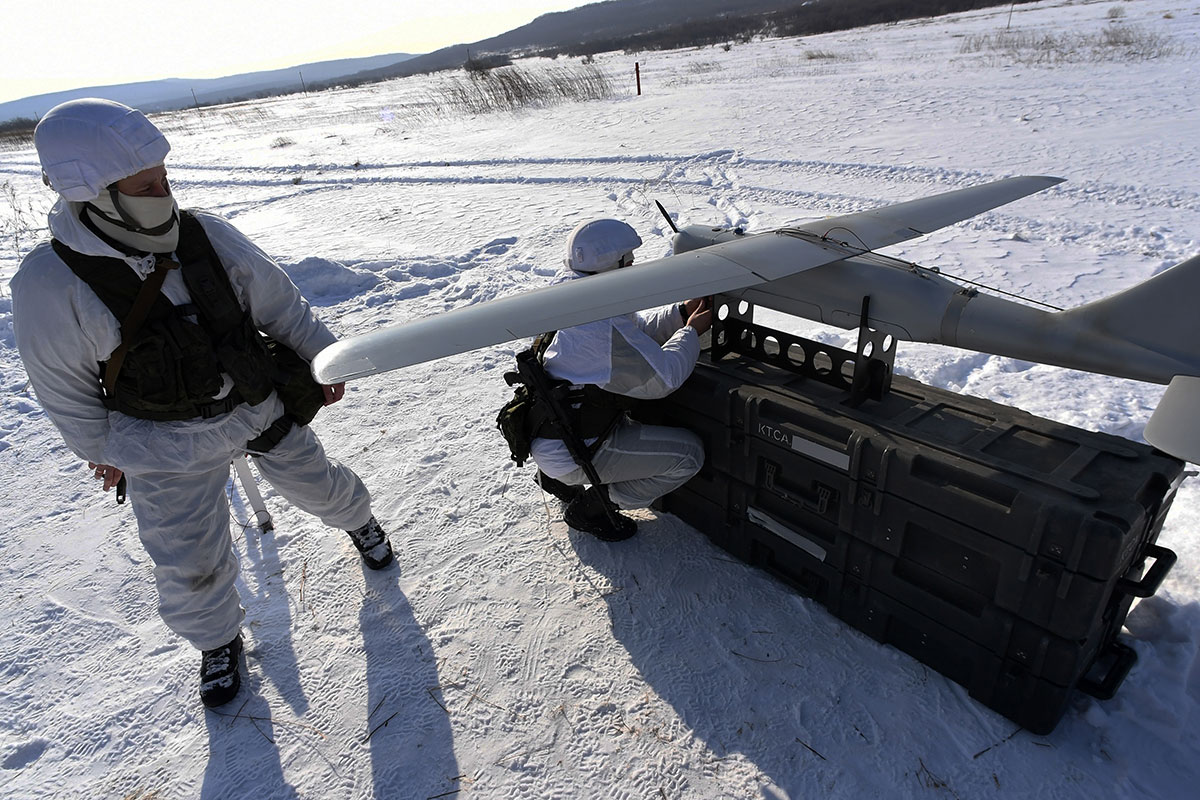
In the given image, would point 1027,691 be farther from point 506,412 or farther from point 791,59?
point 791,59

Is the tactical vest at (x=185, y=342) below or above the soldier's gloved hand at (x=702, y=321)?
above

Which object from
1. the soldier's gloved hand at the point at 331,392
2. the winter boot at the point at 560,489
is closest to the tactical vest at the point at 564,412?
the winter boot at the point at 560,489

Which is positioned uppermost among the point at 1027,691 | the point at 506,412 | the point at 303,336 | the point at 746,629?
the point at 303,336

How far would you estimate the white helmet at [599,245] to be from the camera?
10.7ft

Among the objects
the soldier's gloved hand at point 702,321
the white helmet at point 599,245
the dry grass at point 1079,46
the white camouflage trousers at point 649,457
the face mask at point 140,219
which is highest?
the face mask at point 140,219

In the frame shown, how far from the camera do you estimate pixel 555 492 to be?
147 inches

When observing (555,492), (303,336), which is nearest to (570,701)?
(555,492)

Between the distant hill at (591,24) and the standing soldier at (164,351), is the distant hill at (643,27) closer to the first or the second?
the distant hill at (591,24)

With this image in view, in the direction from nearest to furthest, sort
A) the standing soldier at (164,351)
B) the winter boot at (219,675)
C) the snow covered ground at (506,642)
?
the standing soldier at (164,351) < the snow covered ground at (506,642) < the winter boot at (219,675)

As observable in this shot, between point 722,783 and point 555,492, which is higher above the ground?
point 555,492

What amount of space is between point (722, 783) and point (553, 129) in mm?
16088

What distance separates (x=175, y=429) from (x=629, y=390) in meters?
2.04

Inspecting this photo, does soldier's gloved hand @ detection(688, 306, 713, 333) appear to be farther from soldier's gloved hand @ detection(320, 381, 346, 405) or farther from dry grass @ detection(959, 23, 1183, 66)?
dry grass @ detection(959, 23, 1183, 66)

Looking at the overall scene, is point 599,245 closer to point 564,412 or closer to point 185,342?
point 564,412
